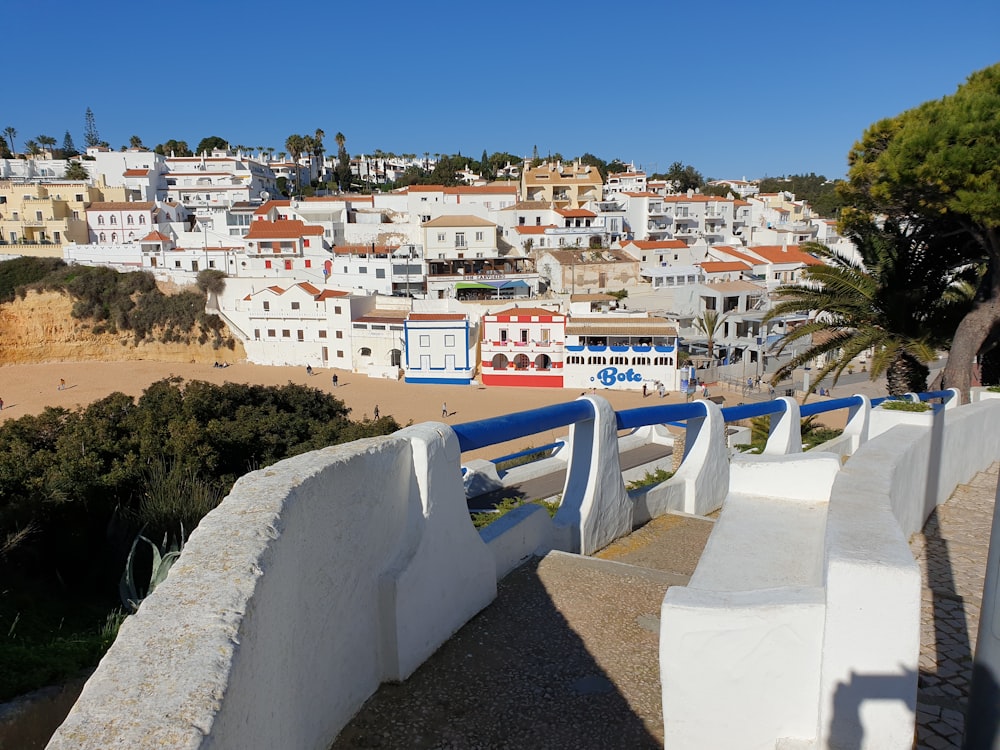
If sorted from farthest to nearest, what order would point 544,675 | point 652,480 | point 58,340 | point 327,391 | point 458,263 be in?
point 458,263 < point 58,340 < point 327,391 < point 652,480 < point 544,675

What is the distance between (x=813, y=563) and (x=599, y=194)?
257ft

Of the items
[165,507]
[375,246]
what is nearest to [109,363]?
[375,246]

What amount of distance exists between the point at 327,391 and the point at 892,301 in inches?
1279

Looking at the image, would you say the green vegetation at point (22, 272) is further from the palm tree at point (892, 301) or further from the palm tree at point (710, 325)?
the palm tree at point (892, 301)

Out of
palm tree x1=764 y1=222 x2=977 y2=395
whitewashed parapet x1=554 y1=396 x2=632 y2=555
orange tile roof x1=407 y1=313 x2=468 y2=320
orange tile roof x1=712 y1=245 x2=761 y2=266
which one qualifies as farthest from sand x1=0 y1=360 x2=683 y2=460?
orange tile roof x1=712 y1=245 x2=761 y2=266

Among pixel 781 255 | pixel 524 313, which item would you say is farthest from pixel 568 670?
pixel 781 255

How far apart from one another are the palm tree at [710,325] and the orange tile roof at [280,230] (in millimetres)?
32660

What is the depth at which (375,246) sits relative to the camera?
6109 cm

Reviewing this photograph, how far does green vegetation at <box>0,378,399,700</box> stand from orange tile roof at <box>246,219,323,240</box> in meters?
43.6

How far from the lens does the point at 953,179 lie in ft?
35.0

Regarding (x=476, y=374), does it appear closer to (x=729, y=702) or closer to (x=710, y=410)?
(x=710, y=410)

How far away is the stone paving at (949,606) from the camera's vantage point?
3826 millimetres

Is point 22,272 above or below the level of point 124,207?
below

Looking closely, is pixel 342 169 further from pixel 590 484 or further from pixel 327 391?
pixel 590 484
